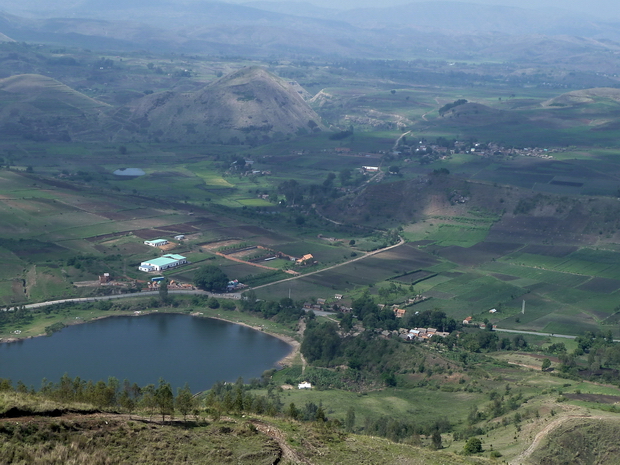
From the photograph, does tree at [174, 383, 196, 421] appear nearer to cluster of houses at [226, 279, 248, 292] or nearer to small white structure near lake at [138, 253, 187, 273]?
cluster of houses at [226, 279, 248, 292]

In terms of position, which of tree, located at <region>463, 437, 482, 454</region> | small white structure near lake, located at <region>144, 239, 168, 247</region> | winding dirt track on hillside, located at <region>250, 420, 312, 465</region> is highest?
winding dirt track on hillside, located at <region>250, 420, 312, 465</region>

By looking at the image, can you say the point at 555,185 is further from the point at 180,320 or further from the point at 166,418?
the point at 166,418

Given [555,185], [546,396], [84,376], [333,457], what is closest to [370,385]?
[546,396]

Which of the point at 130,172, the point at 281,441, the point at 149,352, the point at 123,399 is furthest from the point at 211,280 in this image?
the point at 130,172

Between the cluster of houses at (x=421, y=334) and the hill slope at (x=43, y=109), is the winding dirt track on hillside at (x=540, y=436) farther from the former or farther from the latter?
the hill slope at (x=43, y=109)

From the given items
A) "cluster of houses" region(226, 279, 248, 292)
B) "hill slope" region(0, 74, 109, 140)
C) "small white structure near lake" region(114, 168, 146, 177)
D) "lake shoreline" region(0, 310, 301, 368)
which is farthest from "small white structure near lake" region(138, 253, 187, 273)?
"hill slope" region(0, 74, 109, 140)

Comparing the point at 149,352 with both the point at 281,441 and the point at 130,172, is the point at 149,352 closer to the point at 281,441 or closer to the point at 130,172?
the point at 281,441
